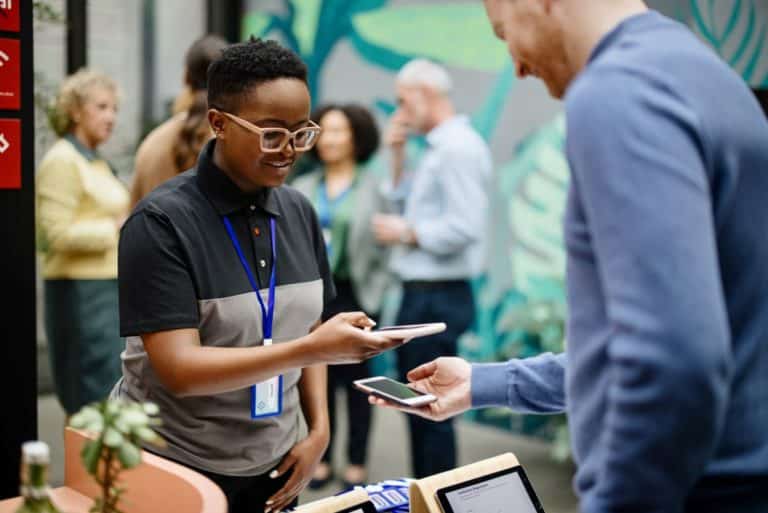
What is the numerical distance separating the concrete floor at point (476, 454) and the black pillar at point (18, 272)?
4.18 feet

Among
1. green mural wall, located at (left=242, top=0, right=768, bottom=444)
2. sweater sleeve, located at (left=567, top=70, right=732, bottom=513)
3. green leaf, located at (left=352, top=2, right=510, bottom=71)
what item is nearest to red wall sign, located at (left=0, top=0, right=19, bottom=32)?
sweater sleeve, located at (left=567, top=70, right=732, bottom=513)

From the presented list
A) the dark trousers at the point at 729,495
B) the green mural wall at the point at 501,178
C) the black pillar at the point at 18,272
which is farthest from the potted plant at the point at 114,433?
the green mural wall at the point at 501,178

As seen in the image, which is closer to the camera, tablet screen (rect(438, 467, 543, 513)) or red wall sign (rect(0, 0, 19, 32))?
tablet screen (rect(438, 467, 543, 513))

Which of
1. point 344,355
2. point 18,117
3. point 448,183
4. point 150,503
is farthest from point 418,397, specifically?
point 448,183

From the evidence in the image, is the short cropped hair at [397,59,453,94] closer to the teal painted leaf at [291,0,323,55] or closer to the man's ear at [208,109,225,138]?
the teal painted leaf at [291,0,323,55]

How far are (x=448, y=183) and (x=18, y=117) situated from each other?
2.22 m

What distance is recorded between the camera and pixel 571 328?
3.83 feet

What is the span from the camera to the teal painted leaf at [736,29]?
3.17m

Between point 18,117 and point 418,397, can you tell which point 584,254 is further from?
point 18,117

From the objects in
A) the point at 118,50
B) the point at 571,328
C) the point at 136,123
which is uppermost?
the point at 571,328

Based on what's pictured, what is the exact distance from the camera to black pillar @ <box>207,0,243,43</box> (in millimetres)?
6418

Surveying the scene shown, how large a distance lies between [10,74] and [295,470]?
39.9 inches

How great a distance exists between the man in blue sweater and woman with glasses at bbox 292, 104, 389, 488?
10.5ft

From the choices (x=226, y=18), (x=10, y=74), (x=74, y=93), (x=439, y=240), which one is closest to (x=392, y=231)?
(x=439, y=240)
